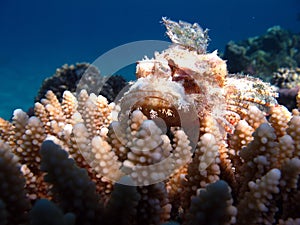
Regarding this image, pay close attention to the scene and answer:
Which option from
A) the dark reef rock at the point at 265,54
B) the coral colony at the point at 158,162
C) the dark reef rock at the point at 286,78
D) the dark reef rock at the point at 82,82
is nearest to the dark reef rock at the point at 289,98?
the dark reef rock at the point at 286,78

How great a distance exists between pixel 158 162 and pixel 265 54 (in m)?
13.5

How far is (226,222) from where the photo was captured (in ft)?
3.98

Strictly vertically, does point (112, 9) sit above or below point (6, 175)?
above

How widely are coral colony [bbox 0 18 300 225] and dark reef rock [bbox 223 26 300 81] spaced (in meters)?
9.04

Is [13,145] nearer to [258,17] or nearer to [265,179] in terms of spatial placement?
[265,179]

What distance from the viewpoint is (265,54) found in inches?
523

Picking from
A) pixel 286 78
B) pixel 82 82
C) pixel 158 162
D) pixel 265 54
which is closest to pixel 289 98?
pixel 286 78

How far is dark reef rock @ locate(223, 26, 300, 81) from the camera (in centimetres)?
1121

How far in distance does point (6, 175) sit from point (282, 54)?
1537 centimetres

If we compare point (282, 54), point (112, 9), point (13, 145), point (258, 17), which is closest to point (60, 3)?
point (112, 9)

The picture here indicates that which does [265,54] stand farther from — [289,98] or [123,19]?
[123,19]

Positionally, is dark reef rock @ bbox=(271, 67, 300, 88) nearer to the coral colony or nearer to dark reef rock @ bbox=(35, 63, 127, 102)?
dark reef rock @ bbox=(35, 63, 127, 102)

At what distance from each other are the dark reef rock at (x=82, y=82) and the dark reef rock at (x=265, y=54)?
19.8 feet

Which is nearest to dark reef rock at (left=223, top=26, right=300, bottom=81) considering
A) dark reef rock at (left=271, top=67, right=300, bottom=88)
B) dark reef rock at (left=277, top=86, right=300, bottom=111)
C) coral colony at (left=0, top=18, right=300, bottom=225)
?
dark reef rock at (left=271, top=67, right=300, bottom=88)
